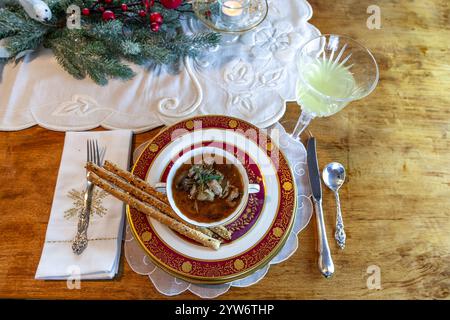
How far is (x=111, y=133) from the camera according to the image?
32.0 inches

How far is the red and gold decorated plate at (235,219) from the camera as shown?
65cm

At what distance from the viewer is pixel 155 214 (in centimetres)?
68

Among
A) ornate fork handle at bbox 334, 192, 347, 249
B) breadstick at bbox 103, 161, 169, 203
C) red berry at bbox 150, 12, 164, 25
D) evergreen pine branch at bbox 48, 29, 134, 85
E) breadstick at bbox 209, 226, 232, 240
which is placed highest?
red berry at bbox 150, 12, 164, 25

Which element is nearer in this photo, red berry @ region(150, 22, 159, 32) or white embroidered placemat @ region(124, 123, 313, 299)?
white embroidered placemat @ region(124, 123, 313, 299)

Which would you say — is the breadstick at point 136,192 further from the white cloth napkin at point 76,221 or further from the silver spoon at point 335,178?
the silver spoon at point 335,178

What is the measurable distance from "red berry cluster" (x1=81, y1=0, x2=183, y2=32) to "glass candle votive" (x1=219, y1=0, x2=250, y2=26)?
120 millimetres

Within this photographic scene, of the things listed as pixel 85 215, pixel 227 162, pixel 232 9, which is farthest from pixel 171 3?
pixel 85 215

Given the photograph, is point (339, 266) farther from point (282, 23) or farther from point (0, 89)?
point (0, 89)

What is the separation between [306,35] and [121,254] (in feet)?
2.50

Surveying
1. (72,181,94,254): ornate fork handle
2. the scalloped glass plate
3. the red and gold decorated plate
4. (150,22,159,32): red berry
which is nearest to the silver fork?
(72,181,94,254): ornate fork handle

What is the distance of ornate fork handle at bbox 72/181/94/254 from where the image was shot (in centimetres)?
69

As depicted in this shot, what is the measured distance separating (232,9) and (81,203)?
0.64 meters

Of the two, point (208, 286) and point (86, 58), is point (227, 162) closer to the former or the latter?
point (208, 286)

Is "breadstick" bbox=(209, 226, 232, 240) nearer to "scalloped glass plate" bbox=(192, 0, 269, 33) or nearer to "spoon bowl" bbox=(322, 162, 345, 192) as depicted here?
"spoon bowl" bbox=(322, 162, 345, 192)
